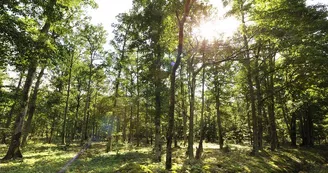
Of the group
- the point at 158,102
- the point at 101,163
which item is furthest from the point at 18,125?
the point at 158,102

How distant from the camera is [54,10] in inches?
348

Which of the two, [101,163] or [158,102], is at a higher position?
[158,102]

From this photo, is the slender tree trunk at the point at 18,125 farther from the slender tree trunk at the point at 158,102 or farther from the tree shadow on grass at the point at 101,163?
the slender tree trunk at the point at 158,102

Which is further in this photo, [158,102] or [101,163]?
[158,102]

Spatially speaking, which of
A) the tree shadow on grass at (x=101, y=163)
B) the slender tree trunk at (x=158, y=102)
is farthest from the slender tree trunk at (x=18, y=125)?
the slender tree trunk at (x=158, y=102)

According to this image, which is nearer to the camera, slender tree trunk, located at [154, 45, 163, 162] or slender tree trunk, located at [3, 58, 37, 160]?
slender tree trunk, located at [3, 58, 37, 160]

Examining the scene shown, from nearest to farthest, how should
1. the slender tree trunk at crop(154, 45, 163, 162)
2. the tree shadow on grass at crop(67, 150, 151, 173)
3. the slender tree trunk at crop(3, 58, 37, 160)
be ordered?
the tree shadow on grass at crop(67, 150, 151, 173), the slender tree trunk at crop(3, 58, 37, 160), the slender tree trunk at crop(154, 45, 163, 162)

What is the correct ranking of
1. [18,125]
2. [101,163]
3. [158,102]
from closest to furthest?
[18,125], [101,163], [158,102]

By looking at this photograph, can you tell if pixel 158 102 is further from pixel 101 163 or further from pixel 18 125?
pixel 18 125

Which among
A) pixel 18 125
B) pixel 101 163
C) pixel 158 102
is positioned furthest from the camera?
pixel 158 102

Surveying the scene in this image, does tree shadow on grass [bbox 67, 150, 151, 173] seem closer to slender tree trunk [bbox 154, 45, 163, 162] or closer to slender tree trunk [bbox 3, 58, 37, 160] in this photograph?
slender tree trunk [bbox 154, 45, 163, 162]

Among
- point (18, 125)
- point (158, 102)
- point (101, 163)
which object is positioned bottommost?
point (101, 163)

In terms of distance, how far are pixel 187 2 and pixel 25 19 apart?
24.8 ft

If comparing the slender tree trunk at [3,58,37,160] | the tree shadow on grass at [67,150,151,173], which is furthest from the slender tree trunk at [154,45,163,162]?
the slender tree trunk at [3,58,37,160]
